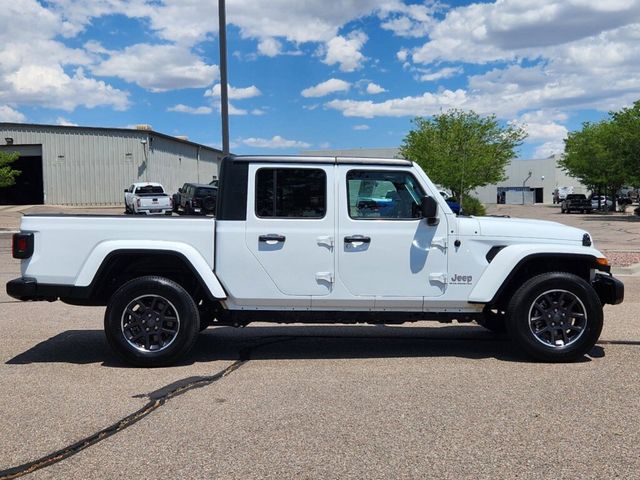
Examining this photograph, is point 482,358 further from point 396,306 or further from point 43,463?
point 43,463

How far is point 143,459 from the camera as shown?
12.8 ft

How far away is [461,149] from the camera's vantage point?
42750mm

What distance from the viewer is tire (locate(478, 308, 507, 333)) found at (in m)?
6.56

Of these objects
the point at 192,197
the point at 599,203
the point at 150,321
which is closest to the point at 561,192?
the point at 599,203

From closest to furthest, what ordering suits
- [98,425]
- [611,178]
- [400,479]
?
[400,479]
[98,425]
[611,178]

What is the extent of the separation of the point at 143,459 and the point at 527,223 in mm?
4107

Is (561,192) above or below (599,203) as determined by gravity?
above

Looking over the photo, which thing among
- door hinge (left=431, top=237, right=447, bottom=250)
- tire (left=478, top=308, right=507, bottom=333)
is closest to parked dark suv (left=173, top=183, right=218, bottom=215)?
tire (left=478, top=308, right=507, bottom=333)

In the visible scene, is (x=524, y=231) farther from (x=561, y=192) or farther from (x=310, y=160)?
(x=561, y=192)

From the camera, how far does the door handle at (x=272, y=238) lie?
5.91 m

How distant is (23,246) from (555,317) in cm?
499

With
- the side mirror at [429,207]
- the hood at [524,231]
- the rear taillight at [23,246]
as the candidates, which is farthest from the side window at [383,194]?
the rear taillight at [23,246]

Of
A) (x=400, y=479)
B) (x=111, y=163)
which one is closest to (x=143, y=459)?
(x=400, y=479)

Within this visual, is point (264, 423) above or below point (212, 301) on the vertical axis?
below
